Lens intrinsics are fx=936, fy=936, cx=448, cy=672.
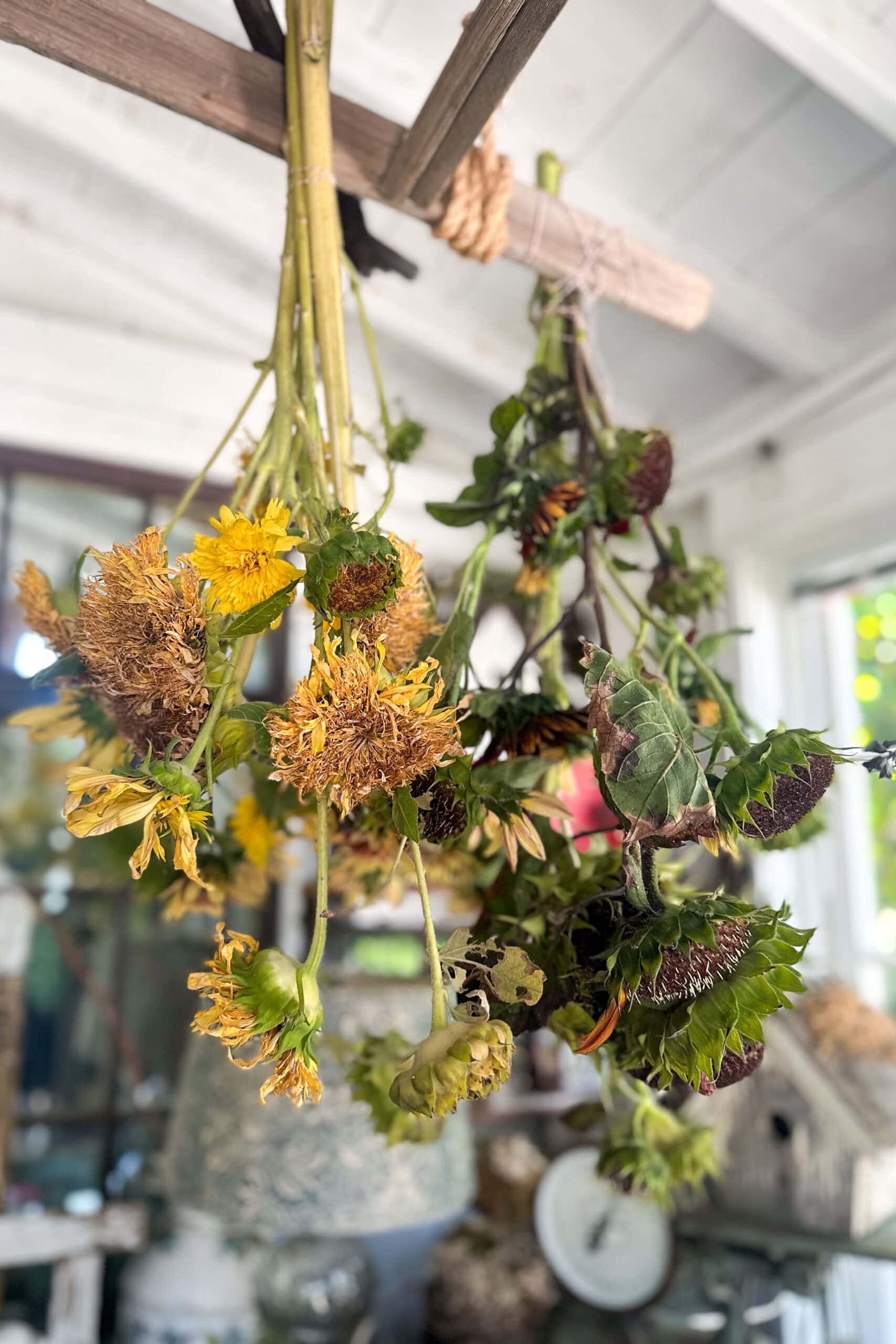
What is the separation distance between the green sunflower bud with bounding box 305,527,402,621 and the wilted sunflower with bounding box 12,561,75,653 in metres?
0.20

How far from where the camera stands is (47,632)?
1.70ft

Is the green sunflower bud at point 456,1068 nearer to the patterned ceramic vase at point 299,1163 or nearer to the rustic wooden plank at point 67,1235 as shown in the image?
the patterned ceramic vase at point 299,1163

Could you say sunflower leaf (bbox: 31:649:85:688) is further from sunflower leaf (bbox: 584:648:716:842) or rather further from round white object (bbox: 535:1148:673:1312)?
round white object (bbox: 535:1148:673:1312)

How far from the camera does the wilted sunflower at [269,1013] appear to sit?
36cm

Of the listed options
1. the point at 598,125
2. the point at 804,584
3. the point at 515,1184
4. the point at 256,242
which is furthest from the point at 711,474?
the point at 515,1184

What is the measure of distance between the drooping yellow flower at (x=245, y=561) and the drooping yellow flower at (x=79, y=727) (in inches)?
7.0

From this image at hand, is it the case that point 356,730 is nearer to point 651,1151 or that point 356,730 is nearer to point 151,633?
point 151,633

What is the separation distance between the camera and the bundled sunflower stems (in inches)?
14.5

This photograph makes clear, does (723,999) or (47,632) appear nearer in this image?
(723,999)

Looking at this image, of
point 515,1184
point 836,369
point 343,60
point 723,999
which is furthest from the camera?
point 515,1184

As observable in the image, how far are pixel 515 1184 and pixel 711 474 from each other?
1449 millimetres

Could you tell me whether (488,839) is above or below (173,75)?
below

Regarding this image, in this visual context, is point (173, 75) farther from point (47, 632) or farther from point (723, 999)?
point (723, 999)

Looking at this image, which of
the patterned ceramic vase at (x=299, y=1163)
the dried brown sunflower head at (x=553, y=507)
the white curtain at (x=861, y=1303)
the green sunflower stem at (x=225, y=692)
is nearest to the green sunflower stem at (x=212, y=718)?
the green sunflower stem at (x=225, y=692)
